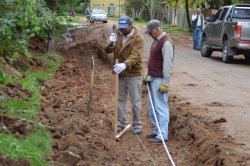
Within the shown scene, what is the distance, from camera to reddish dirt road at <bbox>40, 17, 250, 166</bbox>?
24.7 ft

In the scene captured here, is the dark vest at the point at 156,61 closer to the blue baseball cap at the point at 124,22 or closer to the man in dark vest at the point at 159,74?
the man in dark vest at the point at 159,74

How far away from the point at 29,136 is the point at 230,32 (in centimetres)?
1357

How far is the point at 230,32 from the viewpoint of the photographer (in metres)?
19.6

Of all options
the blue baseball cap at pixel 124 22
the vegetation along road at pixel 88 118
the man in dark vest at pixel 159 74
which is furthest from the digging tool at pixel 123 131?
the blue baseball cap at pixel 124 22

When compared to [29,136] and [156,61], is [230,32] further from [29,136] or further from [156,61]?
[29,136]

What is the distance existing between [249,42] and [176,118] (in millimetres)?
9633

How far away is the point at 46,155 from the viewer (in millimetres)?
6914

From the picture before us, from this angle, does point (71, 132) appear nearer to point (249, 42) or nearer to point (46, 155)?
point (46, 155)

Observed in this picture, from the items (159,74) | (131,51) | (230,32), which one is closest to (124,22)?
(131,51)

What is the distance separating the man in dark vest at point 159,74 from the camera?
8.50 metres

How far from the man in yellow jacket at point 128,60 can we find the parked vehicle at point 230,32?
Result: 34.3 feet

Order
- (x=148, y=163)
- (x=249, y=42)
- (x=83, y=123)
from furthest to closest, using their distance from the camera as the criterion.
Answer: (x=249, y=42) → (x=83, y=123) → (x=148, y=163)

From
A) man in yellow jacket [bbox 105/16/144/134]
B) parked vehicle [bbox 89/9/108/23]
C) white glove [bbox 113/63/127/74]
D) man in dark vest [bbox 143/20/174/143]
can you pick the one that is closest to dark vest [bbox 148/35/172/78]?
man in dark vest [bbox 143/20/174/143]

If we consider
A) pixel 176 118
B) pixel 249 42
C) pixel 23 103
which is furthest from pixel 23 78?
pixel 249 42
